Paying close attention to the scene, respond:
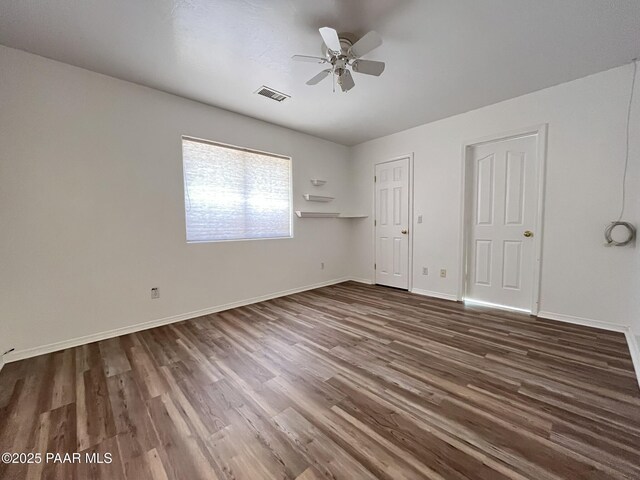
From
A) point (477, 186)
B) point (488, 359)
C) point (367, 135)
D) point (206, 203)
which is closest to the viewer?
point (488, 359)

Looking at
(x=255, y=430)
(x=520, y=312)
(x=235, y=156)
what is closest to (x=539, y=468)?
(x=255, y=430)

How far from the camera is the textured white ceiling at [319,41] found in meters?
1.72

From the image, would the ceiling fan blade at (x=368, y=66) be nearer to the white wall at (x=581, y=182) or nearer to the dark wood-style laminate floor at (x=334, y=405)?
the white wall at (x=581, y=182)

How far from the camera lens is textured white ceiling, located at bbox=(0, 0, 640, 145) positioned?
172 cm

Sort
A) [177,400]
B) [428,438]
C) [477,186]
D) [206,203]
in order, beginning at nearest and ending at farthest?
[428,438] → [177,400] → [206,203] → [477,186]

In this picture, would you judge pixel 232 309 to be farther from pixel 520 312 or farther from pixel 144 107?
pixel 520 312

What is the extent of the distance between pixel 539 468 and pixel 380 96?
3299mm

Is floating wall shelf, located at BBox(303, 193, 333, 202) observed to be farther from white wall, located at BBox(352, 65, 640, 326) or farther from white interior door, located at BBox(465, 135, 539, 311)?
white interior door, located at BBox(465, 135, 539, 311)

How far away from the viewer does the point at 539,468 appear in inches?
44.1

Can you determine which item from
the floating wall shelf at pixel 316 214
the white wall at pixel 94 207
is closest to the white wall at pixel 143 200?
the white wall at pixel 94 207

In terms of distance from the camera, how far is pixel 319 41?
2072mm

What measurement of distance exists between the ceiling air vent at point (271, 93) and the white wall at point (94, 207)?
0.56 ft

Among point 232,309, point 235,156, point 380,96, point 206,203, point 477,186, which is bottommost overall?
point 232,309

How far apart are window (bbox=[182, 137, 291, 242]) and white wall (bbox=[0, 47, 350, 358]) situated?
14 cm
